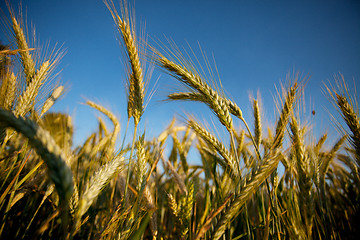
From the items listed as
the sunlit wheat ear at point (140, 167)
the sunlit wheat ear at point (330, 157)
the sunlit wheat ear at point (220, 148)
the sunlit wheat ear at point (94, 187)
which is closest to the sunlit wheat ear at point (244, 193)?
the sunlit wheat ear at point (220, 148)

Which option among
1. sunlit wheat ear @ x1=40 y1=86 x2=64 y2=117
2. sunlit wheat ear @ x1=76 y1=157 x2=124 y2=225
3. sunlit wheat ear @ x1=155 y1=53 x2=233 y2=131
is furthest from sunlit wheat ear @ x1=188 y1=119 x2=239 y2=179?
sunlit wheat ear @ x1=40 y1=86 x2=64 y2=117

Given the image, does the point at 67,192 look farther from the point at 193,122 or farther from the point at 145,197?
the point at 193,122

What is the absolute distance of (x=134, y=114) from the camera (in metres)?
1.37

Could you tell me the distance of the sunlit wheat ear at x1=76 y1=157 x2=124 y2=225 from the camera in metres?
0.68

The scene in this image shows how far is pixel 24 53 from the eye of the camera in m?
1.63

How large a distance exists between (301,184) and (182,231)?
1031mm

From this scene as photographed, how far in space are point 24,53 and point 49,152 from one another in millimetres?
1697

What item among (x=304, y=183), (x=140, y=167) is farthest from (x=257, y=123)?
(x=140, y=167)

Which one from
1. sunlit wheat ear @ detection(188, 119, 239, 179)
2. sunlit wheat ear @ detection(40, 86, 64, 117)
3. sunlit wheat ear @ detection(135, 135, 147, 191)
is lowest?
sunlit wheat ear @ detection(135, 135, 147, 191)

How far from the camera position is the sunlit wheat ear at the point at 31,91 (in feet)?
→ 4.43

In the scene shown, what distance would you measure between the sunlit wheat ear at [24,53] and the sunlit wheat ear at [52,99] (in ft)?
0.95

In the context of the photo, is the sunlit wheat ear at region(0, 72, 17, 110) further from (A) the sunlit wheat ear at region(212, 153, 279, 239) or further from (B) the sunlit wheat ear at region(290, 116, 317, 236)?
(B) the sunlit wheat ear at region(290, 116, 317, 236)

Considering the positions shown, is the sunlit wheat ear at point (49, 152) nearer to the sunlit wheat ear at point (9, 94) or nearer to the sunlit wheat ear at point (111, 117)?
the sunlit wheat ear at point (9, 94)

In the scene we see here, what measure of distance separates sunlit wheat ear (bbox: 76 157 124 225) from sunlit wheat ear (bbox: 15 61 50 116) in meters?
0.92
